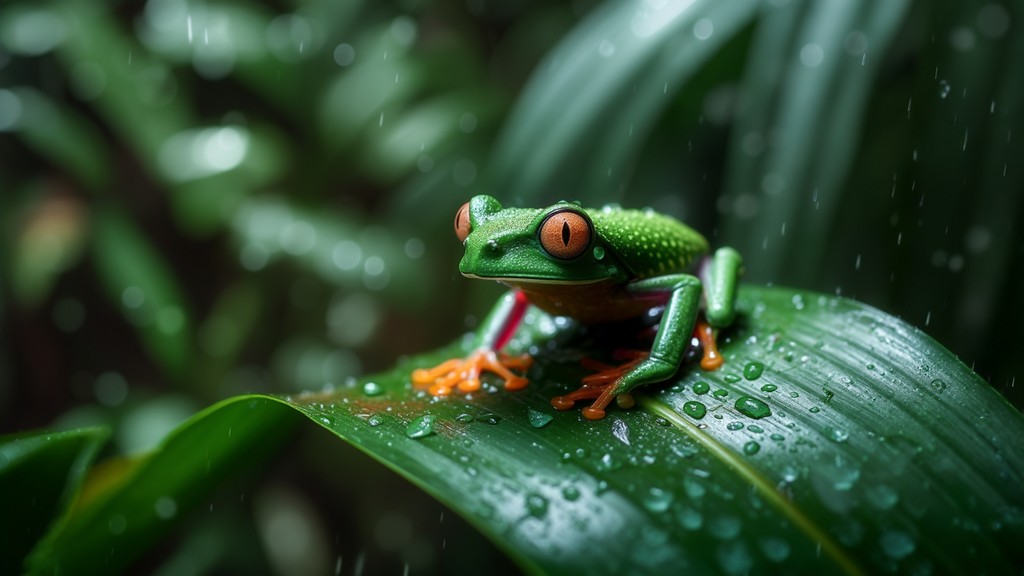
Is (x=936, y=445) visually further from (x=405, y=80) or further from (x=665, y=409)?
(x=405, y=80)

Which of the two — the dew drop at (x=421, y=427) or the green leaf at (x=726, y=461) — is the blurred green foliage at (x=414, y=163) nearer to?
the green leaf at (x=726, y=461)

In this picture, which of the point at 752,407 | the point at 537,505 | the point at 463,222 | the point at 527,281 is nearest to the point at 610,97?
the point at 463,222

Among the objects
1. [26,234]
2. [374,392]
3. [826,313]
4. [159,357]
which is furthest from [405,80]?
[826,313]

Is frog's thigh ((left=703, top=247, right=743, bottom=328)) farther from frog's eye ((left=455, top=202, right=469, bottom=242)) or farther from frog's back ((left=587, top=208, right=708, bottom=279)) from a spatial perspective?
frog's eye ((left=455, top=202, right=469, bottom=242))

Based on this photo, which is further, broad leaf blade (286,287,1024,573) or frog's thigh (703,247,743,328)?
frog's thigh (703,247,743,328)

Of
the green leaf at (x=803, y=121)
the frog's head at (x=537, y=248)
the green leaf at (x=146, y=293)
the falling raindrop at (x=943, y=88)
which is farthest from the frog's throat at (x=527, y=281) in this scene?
the green leaf at (x=146, y=293)

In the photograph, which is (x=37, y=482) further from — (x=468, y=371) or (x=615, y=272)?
(x=615, y=272)

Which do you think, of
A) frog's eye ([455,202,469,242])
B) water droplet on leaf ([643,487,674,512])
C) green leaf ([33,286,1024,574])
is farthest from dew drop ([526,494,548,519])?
frog's eye ([455,202,469,242])
